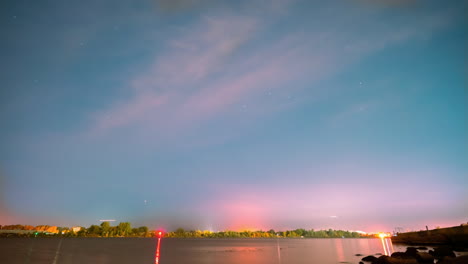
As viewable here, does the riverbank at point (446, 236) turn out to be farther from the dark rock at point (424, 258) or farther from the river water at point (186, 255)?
the dark rock at point (424, 258)

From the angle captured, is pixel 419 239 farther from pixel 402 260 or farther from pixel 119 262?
pixel 119 262

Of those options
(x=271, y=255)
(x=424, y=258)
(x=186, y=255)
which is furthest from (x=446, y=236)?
(x=186, y=255)

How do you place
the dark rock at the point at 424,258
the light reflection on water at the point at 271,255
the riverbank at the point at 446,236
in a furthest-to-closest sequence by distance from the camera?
the light reflection on water at the point at 271,255 → the riverbank at the point at 446,236 → the dark rock at the point at 424,258

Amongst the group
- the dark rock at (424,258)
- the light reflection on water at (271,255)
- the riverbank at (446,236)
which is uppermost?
the riverbank at (446,236)

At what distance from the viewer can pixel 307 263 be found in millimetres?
48094

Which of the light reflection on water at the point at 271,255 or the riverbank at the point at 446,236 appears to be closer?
the riverbank at the point at 446,236

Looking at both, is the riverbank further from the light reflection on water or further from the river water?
the river water

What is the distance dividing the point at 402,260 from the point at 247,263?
29052 millimetres

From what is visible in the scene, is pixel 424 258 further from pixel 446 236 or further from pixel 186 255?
pixel 186 255

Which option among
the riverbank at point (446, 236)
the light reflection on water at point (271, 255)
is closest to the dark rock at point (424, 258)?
the riverbank at point (446, 236)

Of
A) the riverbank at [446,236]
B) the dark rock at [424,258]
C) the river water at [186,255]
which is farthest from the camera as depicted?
the river water at [186,255]

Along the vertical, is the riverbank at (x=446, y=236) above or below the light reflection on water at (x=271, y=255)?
above

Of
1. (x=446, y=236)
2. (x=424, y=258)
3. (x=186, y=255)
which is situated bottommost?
(x=186, y=255)

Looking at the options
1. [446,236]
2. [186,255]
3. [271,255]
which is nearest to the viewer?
[446,236]
